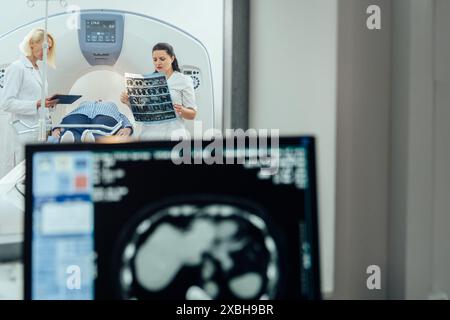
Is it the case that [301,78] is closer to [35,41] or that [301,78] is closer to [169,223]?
[169,223]

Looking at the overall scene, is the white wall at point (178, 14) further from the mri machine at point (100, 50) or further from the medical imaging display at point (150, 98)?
the medical imaging display at point (150, 98)

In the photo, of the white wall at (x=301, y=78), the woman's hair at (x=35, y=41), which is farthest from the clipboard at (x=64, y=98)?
the white wall at (x=301, y=78)

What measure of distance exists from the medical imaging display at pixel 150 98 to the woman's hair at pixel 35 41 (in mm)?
318

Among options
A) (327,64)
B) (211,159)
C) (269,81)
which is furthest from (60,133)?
(211,159)

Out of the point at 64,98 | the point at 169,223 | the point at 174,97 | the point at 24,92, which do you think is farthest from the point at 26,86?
the point at 169,223

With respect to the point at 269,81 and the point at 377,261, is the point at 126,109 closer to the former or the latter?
the point at 269,81

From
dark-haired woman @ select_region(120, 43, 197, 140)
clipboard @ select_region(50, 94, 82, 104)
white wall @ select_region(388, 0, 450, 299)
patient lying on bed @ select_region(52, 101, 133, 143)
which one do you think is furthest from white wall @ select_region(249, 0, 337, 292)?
clipboard @ select_region(50, 94, 82, 104)

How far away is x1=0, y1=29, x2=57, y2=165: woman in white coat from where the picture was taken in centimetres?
201

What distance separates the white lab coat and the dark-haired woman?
0.36m

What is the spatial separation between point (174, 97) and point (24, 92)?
622mm

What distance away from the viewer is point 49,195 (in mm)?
680

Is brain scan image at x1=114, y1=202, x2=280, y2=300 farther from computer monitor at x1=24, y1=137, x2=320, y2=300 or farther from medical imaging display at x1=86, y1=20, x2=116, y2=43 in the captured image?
medical imaging display at x1=86, y1=20, x2=116, y2=43

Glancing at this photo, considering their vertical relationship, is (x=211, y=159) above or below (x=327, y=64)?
below
